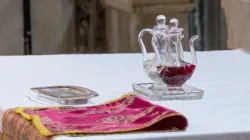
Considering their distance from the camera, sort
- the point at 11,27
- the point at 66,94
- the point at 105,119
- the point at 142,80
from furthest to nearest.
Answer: the point at 11,27, the point at 142,80, the point at 66,94, the point at 105,119

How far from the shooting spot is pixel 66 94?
119cm

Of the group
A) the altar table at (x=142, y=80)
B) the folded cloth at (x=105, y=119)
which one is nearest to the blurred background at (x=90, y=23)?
the altar table at (x=142, y=80)

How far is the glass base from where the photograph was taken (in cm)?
122

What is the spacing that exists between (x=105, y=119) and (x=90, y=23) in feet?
7.99

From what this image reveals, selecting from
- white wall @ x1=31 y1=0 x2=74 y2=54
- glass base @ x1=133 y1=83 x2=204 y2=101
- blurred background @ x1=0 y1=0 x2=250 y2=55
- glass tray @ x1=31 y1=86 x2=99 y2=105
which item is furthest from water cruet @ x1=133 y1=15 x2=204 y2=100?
white wall @ x1=31 y1=0 x2=74 y2=54

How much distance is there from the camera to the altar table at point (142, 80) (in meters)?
0.95

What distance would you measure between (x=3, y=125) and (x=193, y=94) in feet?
1.30

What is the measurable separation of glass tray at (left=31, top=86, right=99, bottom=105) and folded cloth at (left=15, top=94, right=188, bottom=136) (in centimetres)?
6

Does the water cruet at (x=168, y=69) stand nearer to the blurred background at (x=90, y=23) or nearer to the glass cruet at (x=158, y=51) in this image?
the glass cruet at (x=158, y=51)

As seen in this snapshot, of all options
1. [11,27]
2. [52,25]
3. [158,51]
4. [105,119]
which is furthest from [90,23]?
[105,119]

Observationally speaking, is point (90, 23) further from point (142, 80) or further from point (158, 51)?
point (158, 51)

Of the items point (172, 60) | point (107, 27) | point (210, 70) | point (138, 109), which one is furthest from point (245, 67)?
point (107, 27)

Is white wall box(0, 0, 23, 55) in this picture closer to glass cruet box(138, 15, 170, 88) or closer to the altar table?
the altar table

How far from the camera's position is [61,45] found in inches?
136
